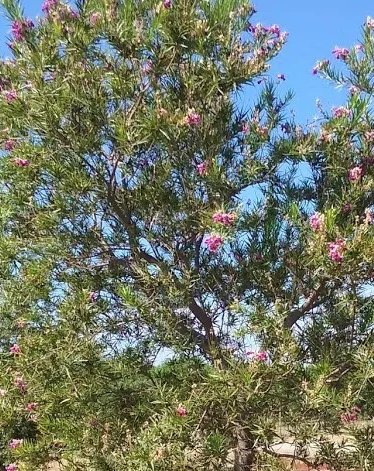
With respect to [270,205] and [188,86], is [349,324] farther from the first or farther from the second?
[188,86]

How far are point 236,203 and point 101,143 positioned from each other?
3.30 ft

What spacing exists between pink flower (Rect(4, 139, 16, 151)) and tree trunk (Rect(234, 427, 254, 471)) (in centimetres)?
245

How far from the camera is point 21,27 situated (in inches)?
184

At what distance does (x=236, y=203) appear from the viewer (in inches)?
186

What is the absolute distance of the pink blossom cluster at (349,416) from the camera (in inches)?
170

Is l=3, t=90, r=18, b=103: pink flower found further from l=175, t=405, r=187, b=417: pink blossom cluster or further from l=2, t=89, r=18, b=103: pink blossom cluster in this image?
l=175, t=405, r=187, b=417: pink blossom cluster

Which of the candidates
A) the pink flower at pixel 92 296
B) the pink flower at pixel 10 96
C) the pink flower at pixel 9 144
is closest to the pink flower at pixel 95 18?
the pink flower at pixel 10 96

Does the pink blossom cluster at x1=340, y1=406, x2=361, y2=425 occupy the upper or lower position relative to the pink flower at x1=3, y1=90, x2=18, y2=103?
lower

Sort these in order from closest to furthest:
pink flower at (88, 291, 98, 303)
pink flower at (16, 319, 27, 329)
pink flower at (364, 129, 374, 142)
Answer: pink flower at (88, 291, 98, 303) < pink flower at (364, 129, 374, 142) < pink flower at (16, 319, 27, 329)

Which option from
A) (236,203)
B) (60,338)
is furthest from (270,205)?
(60,338)

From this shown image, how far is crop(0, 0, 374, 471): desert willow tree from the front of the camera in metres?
4.38

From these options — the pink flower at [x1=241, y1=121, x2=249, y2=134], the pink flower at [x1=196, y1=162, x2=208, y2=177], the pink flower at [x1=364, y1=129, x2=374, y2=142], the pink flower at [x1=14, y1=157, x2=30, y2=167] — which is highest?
the pink flower at [x1=241, y1=121, x2=249, y2=134]

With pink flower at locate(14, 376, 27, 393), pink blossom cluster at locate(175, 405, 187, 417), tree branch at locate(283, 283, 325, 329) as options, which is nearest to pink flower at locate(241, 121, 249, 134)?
tree branch at locate(283, 283, 325, 329)

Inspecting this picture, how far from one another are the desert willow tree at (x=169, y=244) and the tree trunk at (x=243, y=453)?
1cm
